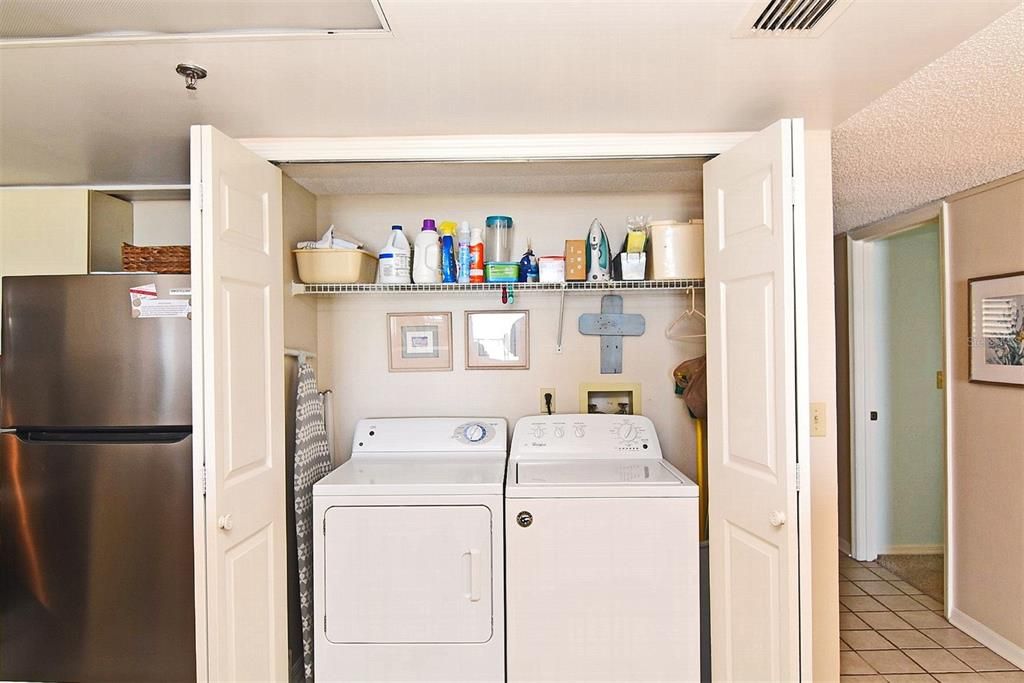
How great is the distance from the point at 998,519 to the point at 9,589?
3.86m

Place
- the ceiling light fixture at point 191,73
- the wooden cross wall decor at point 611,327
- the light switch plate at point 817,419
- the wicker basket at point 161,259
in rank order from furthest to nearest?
the wooden cross wall decor at point 611,327, the wicker basket at point 161,259, the light switch plate at point 817,419, the ceiling light fixture at point 191,73

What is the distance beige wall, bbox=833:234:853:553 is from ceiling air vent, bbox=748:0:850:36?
308cm

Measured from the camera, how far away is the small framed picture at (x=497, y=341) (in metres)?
3.13

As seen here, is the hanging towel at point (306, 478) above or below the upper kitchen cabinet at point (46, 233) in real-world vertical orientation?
Result: below

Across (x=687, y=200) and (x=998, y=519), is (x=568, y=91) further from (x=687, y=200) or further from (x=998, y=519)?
(x=998, y=519)

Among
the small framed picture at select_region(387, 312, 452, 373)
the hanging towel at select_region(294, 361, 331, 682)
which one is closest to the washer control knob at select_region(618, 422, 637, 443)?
the small framed picture at select_region(387, 312, 452, 373)

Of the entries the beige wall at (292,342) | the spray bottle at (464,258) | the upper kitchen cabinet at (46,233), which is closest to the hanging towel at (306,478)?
the beige wall at (292,342)

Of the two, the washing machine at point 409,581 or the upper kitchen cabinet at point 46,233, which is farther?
the upper kitchen cabinet at point 46,233

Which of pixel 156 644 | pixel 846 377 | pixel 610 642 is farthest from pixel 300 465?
pixel 846 377

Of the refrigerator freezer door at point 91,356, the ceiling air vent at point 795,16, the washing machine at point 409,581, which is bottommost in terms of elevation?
the washing machine at point 409,581

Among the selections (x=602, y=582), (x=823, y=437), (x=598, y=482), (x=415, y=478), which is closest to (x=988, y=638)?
(x=823, y=437)

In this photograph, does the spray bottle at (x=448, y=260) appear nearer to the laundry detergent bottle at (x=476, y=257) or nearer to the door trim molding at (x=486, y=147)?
the laundry detergent bottle at (x=476, y=257)

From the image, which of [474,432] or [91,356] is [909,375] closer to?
[474,432]

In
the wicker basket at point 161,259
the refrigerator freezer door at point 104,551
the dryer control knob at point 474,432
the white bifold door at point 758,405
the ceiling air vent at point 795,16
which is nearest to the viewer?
the ceiling air vent at point 795,16
